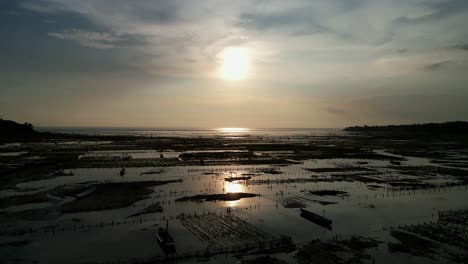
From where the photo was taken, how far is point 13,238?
2292 cm

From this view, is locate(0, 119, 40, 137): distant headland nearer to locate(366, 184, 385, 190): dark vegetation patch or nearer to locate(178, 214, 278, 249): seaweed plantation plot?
locate(178, 214, 278, 249): seaweed plantation plot

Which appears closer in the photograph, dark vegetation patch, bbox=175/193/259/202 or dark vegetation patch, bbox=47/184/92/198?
dark vegetation patch, bbox=175/193/259/202

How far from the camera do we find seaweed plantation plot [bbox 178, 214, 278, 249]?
21.9 m

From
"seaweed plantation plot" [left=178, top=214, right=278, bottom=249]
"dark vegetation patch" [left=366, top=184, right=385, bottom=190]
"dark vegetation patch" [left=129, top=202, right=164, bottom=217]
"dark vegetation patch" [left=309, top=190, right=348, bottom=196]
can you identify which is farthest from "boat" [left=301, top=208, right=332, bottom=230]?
"dark vegetation patch" [left=366, top=184, right=385, bottom=190]

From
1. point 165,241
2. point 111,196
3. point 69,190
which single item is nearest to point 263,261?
point 165,241

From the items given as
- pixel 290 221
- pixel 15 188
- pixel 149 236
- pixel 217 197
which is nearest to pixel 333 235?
pixel 290 221

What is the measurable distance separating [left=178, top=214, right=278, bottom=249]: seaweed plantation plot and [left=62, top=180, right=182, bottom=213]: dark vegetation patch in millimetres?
8723

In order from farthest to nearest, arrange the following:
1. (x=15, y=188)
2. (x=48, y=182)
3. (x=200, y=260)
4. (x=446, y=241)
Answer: (x=48, y=182) → (x=15, y=188) → (x=446, y=241) → (x=200, y=260)

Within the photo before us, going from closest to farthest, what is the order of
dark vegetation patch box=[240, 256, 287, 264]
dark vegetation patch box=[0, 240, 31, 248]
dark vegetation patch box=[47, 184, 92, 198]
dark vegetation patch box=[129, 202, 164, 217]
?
1. dark vegetation patch box=[240, 256, 287, 264]
2. dark vegetation patch box=[0, 240, 31, 248]
3. dark vegetation patch box=[129, 202, 164, 217]
4. dark vegetation patch box=[47, 184, 92, 198]

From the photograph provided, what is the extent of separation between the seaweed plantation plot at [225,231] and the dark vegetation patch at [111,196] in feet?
28.6

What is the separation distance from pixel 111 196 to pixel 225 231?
670 inches

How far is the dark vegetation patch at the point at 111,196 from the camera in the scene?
31.5 metres

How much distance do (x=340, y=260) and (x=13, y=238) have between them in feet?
69.5

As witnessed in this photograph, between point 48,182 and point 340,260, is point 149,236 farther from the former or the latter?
point 48,182
